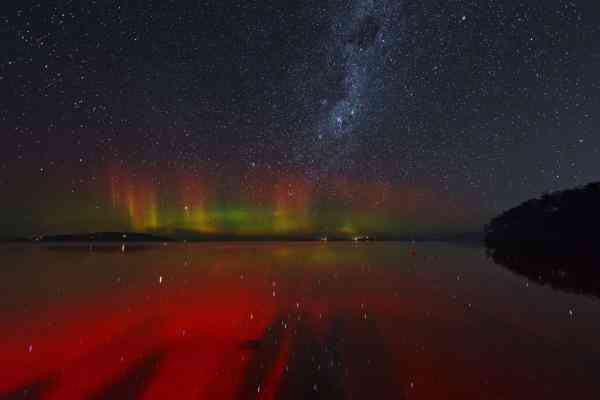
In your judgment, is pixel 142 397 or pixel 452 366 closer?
pixel 142 397

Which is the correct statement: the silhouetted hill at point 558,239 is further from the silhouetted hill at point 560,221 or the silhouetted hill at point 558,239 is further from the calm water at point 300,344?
the calm water at point 300,344

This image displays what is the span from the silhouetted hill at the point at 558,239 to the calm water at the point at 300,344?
25.5ft

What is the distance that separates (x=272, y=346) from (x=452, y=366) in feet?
12.4

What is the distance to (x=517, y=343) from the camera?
9.77 metres

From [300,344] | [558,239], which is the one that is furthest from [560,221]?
[300,344]

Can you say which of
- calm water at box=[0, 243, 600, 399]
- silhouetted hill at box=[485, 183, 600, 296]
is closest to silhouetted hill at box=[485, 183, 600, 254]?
silhouetted hill at box=[485, 183, 600, 296]

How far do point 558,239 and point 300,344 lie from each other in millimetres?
55734

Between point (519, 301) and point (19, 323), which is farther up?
point (19, 323)

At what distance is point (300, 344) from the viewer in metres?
9.58

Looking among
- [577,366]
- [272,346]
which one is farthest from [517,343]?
[272,346]

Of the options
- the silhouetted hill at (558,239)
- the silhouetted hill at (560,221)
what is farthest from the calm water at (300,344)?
the silhouetted hill at (560,221)

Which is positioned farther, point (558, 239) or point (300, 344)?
point (558, 239)

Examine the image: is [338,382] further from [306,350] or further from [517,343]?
[517,343]

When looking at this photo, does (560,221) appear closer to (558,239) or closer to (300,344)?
(558,239)
